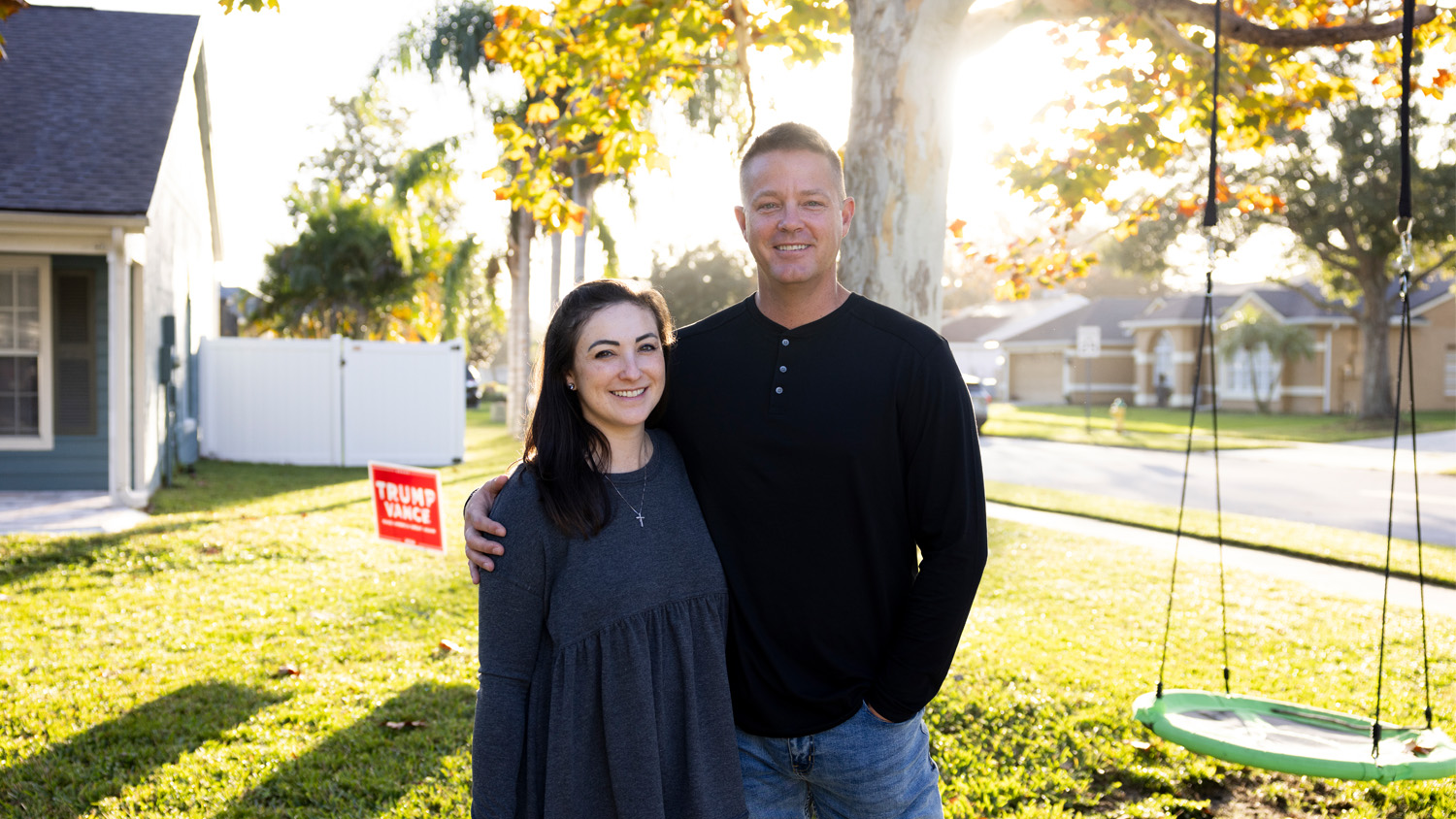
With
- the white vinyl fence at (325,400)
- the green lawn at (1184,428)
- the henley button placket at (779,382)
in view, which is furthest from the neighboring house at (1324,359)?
the henley button placket at (779,382)

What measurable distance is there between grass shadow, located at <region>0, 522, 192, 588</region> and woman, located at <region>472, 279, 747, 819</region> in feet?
22.2

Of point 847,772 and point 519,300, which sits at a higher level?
point 519,300

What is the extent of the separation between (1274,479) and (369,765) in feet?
52.0

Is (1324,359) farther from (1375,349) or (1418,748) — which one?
(1418,748)

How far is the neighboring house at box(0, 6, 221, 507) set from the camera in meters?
10.0

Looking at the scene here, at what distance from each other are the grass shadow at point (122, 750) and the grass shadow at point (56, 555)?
323 cm

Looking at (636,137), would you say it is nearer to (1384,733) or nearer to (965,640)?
(965,640)

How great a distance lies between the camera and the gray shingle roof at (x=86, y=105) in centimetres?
1014

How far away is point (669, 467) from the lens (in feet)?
7.95

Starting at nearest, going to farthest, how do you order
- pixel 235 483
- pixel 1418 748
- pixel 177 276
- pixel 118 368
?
1. pixel 1418 748
2. pixel 118 368
3. pixel 235 483
4. pixel 177 276

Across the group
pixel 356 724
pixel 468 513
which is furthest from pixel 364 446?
pixel 468 513

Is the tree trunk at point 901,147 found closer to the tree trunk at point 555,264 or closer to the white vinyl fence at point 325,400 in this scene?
the white vinyl fence at point 325,400

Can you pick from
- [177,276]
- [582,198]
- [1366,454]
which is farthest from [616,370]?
[1366,454]

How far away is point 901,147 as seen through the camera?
4398 millimetres
